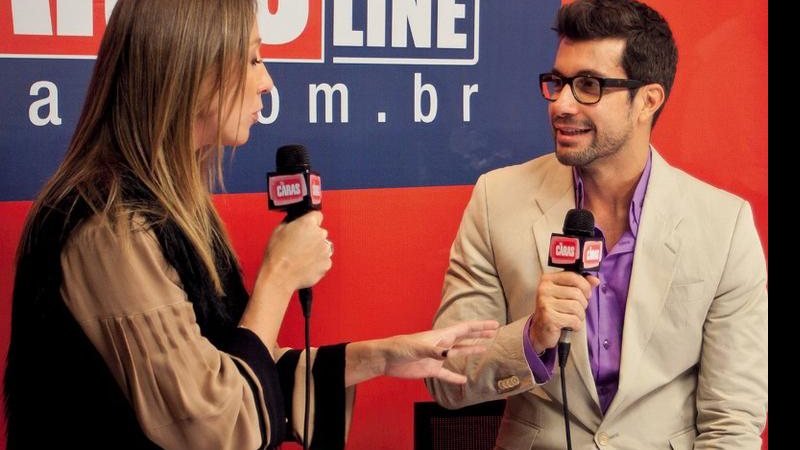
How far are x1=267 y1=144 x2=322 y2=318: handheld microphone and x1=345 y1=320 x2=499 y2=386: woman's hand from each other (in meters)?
0.35

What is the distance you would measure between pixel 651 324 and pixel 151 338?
47.5 inches

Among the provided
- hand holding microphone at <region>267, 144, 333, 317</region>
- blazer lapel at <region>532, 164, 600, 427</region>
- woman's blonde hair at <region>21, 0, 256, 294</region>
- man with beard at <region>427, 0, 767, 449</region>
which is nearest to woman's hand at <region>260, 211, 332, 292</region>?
hand holding microphone at <region>267, 144, 333, 317</region>

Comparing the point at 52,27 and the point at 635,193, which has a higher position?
the point at 52,27

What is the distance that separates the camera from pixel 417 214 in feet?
9.50

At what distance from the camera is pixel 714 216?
8.00 ft

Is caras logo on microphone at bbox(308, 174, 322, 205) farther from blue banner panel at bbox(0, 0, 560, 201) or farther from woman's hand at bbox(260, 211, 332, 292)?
blue banner panel at bbox(0, 0, 560, 201)

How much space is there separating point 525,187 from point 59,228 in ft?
4.01

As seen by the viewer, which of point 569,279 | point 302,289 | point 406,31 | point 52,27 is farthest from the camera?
point 406,31

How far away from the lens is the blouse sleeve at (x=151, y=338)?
159cm

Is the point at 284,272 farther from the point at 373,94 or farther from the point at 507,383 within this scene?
the point at 373,94

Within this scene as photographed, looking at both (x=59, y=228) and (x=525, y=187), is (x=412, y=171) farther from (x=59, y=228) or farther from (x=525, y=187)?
(x=59, y=228)

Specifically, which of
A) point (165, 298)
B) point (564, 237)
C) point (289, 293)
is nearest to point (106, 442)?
point (165, 298)

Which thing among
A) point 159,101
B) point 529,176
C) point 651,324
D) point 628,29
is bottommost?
point 651,324

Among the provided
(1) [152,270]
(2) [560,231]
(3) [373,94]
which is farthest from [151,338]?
(3) [373,94]
